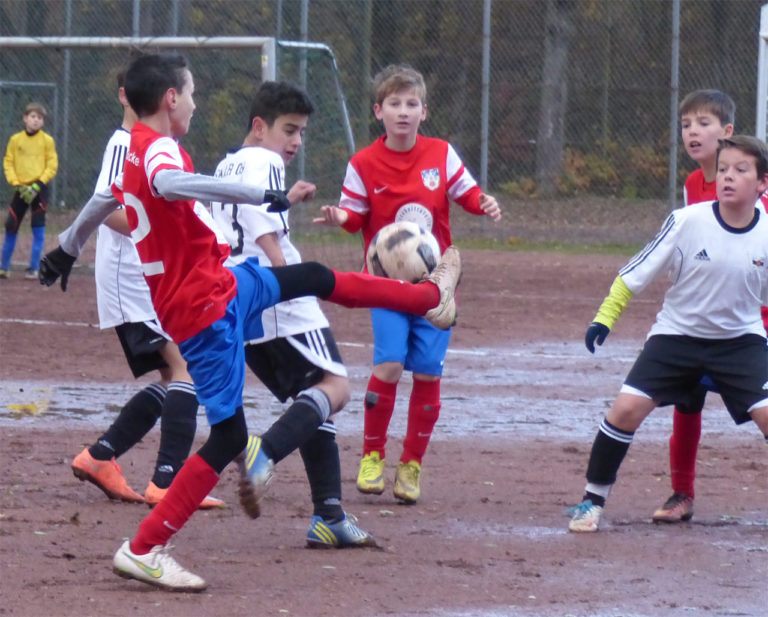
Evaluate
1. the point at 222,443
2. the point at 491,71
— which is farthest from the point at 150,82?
the point at 491,71

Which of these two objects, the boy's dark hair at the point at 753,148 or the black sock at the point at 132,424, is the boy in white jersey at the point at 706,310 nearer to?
the boy's dark hair at the point at 753,148

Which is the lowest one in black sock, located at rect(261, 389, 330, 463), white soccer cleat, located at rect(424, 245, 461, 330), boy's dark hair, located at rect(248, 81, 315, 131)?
black sock, located at rect(261, 389, 330, 463)

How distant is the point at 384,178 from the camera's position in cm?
616

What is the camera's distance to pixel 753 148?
5.29 metres

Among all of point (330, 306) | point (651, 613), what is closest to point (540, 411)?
point (651, 613)

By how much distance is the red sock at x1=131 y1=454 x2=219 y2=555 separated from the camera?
13.8ft

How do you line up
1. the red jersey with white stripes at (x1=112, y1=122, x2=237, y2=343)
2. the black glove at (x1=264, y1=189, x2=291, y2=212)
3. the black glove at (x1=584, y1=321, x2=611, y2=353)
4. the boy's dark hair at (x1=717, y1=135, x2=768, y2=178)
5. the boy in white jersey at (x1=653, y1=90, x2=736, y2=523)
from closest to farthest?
the black glove at (x1=264, y1=189, x2=291, y2=212)
the red jersey with white stripes at (x1=112, y1=122, x2=237, y2=343)
the black glove at (x1=584, y1=321, x2=611, y2=353)
the boy's dark hair at (x1=717, y1=135, x2=768, y2=178)
the boy in white jersey at (x1=653, y1=90, x2=736, y2=523)

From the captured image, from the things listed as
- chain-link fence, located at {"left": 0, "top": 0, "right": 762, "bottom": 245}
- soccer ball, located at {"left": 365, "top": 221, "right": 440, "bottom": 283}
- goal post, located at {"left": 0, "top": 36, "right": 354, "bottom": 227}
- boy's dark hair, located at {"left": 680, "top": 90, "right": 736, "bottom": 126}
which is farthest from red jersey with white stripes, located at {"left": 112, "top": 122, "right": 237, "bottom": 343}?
chain-link fence, located at {"left": 0, "top": 0, "right": 762, "bottom": 245}

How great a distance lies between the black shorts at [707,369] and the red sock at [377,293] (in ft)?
3.66

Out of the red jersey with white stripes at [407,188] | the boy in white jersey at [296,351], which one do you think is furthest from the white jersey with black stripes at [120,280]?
the red jersey with white stripes at [407,188]

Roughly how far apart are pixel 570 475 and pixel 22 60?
48.5 feet

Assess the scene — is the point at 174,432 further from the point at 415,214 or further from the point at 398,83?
the point at 398,83

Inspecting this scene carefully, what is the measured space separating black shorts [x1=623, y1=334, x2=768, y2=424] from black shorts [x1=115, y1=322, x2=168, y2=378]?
1975 millimetres

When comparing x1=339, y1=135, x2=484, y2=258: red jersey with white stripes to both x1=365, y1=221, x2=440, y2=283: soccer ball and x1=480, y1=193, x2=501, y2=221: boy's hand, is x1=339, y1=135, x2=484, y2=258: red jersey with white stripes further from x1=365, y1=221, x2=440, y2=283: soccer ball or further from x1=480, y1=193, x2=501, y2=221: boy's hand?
x1=365, y1=221, x2=440, y2=283: soccer ball
